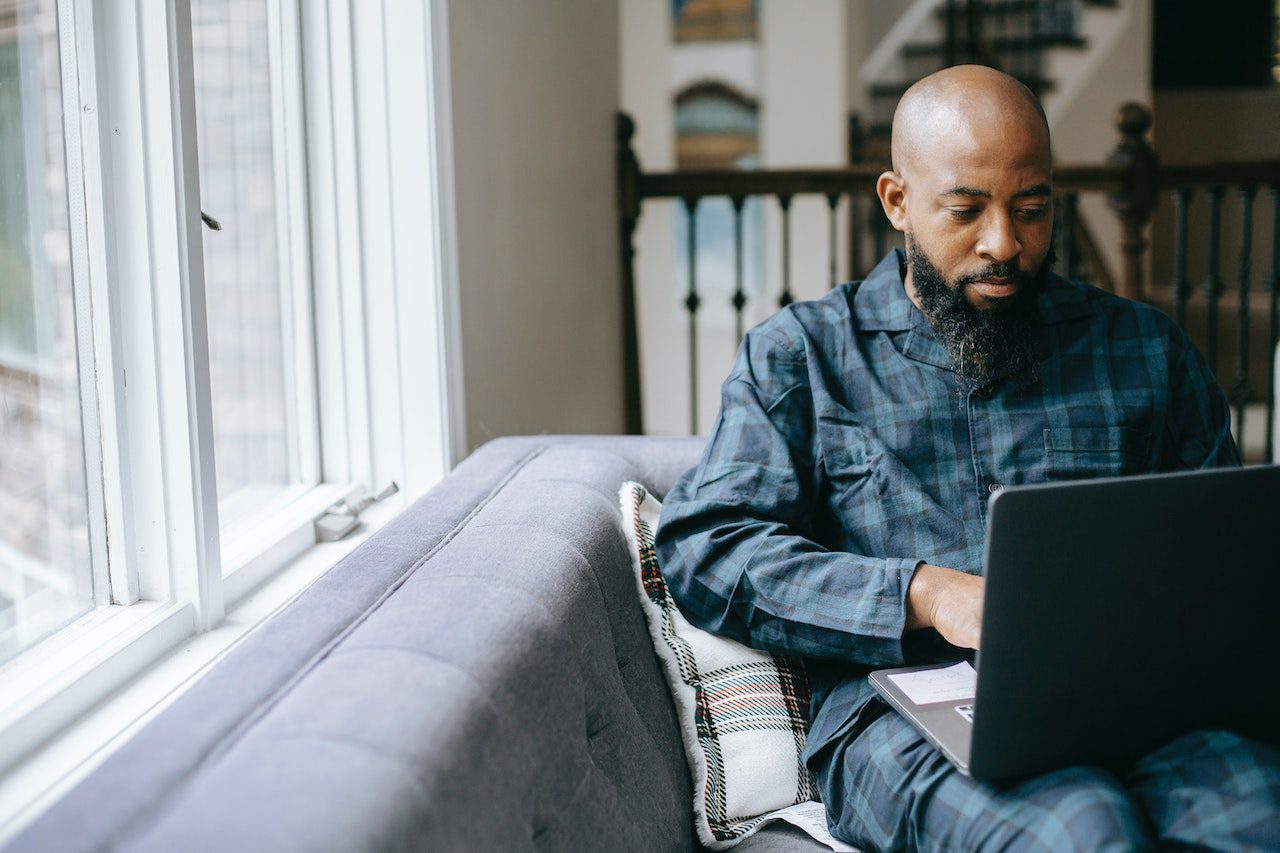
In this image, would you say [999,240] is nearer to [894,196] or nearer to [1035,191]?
[1035,191]

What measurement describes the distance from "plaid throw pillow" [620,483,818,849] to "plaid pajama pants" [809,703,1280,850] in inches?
5.5

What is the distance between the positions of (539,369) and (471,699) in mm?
1625

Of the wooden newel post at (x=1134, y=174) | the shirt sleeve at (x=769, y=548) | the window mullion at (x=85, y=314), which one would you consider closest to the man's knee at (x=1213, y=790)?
the shirt sleeve at (x=769, y=548)

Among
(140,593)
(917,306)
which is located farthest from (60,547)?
(917,306)

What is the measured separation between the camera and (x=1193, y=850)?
110 centimetres

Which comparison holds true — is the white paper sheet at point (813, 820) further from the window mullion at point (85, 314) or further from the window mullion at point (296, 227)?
the window mullion at point (296, 227)

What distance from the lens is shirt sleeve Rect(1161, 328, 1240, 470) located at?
159cm

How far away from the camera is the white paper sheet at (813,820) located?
4.63ft

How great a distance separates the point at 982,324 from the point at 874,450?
209 mm

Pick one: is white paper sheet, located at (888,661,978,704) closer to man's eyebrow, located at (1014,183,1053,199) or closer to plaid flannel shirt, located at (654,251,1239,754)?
plaid flannel shirt, located at (654,251,1239,754)

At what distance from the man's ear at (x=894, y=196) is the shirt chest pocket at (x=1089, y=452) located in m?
0.34

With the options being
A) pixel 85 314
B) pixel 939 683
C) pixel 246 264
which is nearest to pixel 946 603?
pixel 939 683

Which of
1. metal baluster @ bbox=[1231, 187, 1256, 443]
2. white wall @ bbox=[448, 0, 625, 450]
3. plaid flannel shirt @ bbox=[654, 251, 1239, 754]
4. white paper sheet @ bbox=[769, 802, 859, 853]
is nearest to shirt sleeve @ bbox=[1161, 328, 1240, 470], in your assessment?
plaid flannel shirt @ bbox=[654, 251, 1239, 754]

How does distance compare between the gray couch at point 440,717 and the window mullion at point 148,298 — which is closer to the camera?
the gray couch at point 440,717
